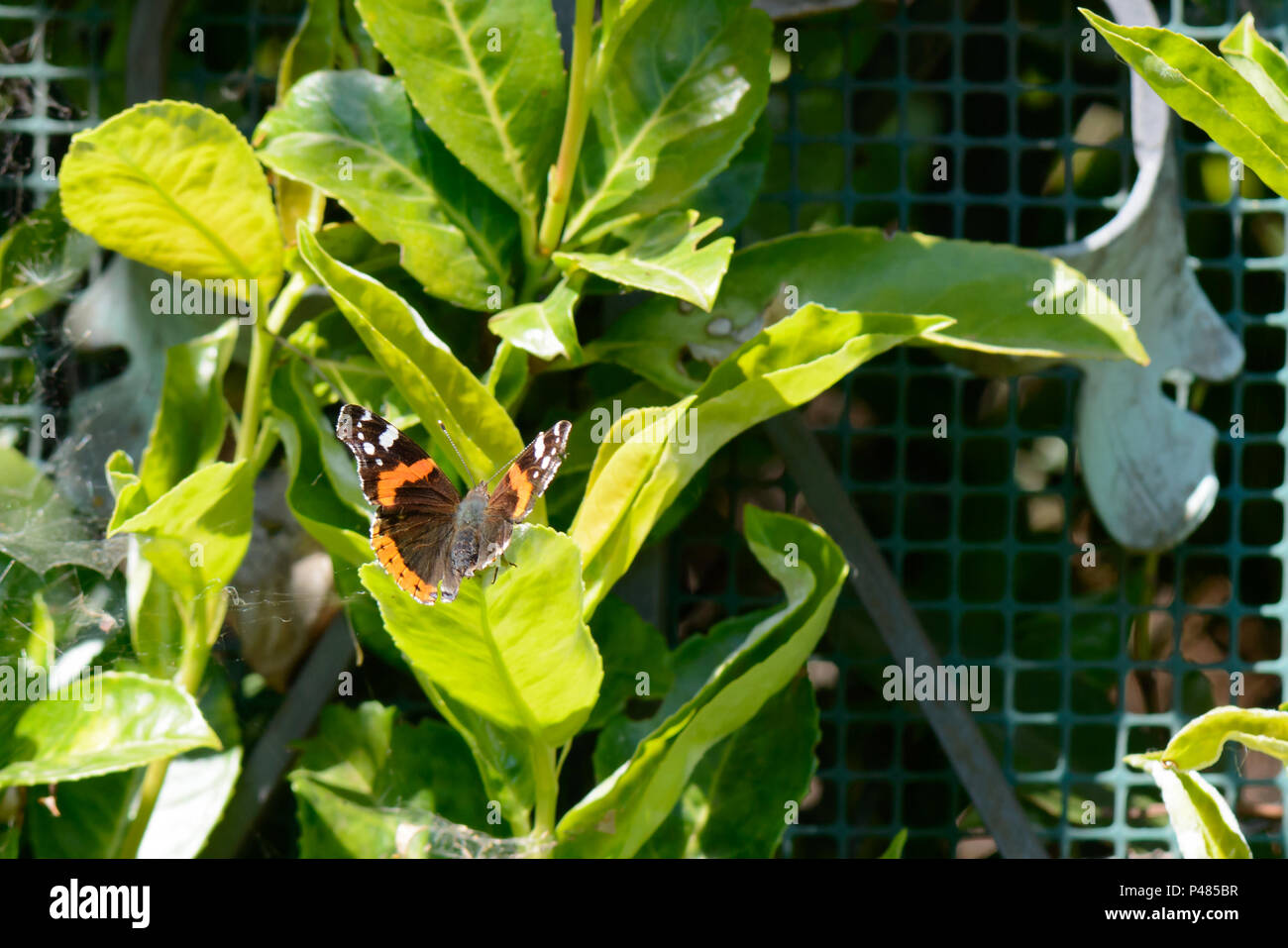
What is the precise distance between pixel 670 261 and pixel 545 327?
10cm

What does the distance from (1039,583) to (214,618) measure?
72 cm

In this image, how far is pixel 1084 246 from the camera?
2.99 feet

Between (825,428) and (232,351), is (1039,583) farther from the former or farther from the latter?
(232,351)

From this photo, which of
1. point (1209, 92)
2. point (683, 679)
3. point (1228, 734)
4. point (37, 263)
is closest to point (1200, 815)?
point (1228, 734)

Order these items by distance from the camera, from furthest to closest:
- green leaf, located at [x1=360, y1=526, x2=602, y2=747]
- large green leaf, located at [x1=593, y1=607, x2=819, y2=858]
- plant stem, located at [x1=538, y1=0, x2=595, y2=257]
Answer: large green leaf, located at [x1=593, y1=607, x2=819, y2=858], plant stem, located at [x1=538, y1=0, x2=595, y2=257], green leaf, located at [x1=360, y1=526, x2=602, y2=747]

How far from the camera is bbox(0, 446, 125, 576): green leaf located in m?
0.88

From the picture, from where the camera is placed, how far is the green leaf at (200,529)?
765 mm

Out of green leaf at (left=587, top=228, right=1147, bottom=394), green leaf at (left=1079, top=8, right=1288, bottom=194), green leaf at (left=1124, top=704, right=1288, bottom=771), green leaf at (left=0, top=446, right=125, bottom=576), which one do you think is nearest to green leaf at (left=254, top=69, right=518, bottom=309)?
green leaf at (left=587, top=228, right=1147, bottom=394)

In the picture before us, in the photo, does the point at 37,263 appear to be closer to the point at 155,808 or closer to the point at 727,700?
the point at 155,808

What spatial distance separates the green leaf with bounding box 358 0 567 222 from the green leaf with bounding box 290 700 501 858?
1.40 feet

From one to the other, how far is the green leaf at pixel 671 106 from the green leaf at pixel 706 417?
0.16m

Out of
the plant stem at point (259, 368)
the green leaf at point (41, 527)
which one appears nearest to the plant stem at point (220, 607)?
the plant stem at point (259, 368)

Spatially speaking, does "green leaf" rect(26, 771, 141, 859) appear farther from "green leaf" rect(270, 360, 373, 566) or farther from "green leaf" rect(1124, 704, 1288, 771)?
"green leaf" rect(1124, 704, 1288, 771)

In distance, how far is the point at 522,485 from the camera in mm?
721
